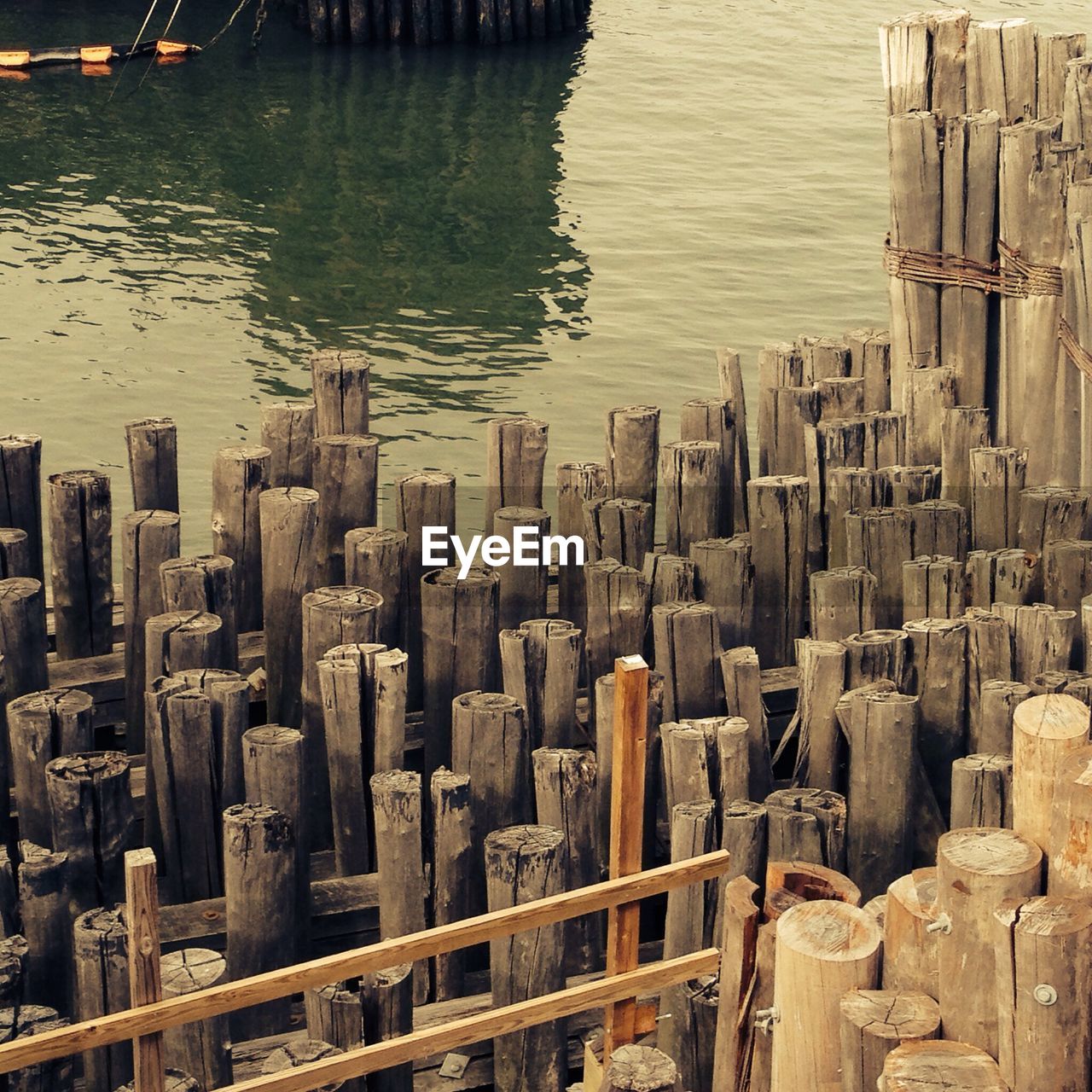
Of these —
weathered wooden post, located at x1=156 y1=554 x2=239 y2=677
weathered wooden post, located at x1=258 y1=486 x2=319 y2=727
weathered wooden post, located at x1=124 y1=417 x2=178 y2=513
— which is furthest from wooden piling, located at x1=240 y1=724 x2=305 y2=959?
weathered wooden post, located at x1=124 y1=417 x2=178 y2=513

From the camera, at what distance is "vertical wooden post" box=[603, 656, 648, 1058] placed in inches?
202

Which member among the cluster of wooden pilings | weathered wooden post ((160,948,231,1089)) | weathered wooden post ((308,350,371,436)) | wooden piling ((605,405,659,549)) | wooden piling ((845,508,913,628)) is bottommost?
weathered wooden post ((160,948,231,1089))

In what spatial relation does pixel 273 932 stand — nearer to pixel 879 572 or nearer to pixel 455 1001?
pixel 455 1001

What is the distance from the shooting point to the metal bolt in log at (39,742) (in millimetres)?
6266

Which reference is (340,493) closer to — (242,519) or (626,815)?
(242,519)

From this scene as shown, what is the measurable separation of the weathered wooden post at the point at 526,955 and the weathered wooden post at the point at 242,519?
228cm

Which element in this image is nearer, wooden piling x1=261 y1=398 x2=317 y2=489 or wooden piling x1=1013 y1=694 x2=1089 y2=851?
wooden piling x1=1013 y1=694 x2=1089 y2=851

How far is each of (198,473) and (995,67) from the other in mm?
6215

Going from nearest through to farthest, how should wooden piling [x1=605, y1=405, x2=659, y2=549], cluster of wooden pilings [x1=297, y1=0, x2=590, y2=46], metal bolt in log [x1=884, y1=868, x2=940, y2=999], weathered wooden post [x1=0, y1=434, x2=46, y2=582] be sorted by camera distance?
metal bolt in log [x1=884, y1=868, x2=940, y2=999]
weathered wooden post [x1=0, y1=434, x2=46, y2=582]
wooden piling [x1=605, y1=405, x2=659, y2=549]
cluster of wooden pilings [x1=297, y1=0, x2=590, y2=46]

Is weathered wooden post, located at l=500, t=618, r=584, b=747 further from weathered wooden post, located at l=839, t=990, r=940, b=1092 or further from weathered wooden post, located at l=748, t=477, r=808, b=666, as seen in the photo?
weathered wooden post, located at l=839, t=990, r=940, b=1092

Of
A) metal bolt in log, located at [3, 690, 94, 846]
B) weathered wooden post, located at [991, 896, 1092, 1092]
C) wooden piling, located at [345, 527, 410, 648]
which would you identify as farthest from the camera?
wooden piling, located at [345, 527, 410, 648]

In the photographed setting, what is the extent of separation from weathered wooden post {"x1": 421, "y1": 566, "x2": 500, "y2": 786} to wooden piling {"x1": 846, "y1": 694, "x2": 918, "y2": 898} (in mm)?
1422

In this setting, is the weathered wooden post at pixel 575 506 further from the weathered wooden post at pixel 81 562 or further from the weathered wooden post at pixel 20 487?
the weathered wooden post at pixel 20 487

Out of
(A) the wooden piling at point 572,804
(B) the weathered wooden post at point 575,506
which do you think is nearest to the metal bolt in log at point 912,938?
(A) the wooden piling at point 572,804
